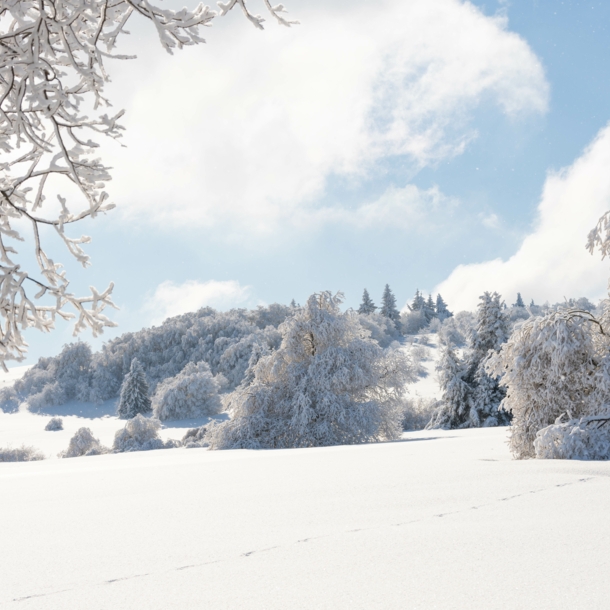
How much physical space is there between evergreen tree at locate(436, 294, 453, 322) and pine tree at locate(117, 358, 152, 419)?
48802 millimetres

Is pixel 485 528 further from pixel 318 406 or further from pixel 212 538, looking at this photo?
pixel 318 406

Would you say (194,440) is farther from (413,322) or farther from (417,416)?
(413,322)

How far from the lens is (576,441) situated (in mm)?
4156

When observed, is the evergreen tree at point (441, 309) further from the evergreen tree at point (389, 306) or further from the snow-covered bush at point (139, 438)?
the snow-covered bush at point (139, 438)

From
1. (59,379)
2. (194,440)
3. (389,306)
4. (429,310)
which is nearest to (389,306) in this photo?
(389,306)

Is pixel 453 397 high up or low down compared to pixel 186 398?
down

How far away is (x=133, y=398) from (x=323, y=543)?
28.2 meters

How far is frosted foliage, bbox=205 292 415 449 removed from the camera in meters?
11.0

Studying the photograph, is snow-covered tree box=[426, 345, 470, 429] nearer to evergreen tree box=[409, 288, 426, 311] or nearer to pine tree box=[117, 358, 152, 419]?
pine tree box=[117, 358, 152, 419]

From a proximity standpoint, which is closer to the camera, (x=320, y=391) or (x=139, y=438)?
(x=320, y=391)

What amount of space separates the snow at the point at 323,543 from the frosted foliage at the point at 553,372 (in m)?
1.64

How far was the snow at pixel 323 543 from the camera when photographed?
1.39m

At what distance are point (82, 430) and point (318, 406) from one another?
9137mm

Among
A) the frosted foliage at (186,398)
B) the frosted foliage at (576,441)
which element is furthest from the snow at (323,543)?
the frosted foliage at (186,398)
